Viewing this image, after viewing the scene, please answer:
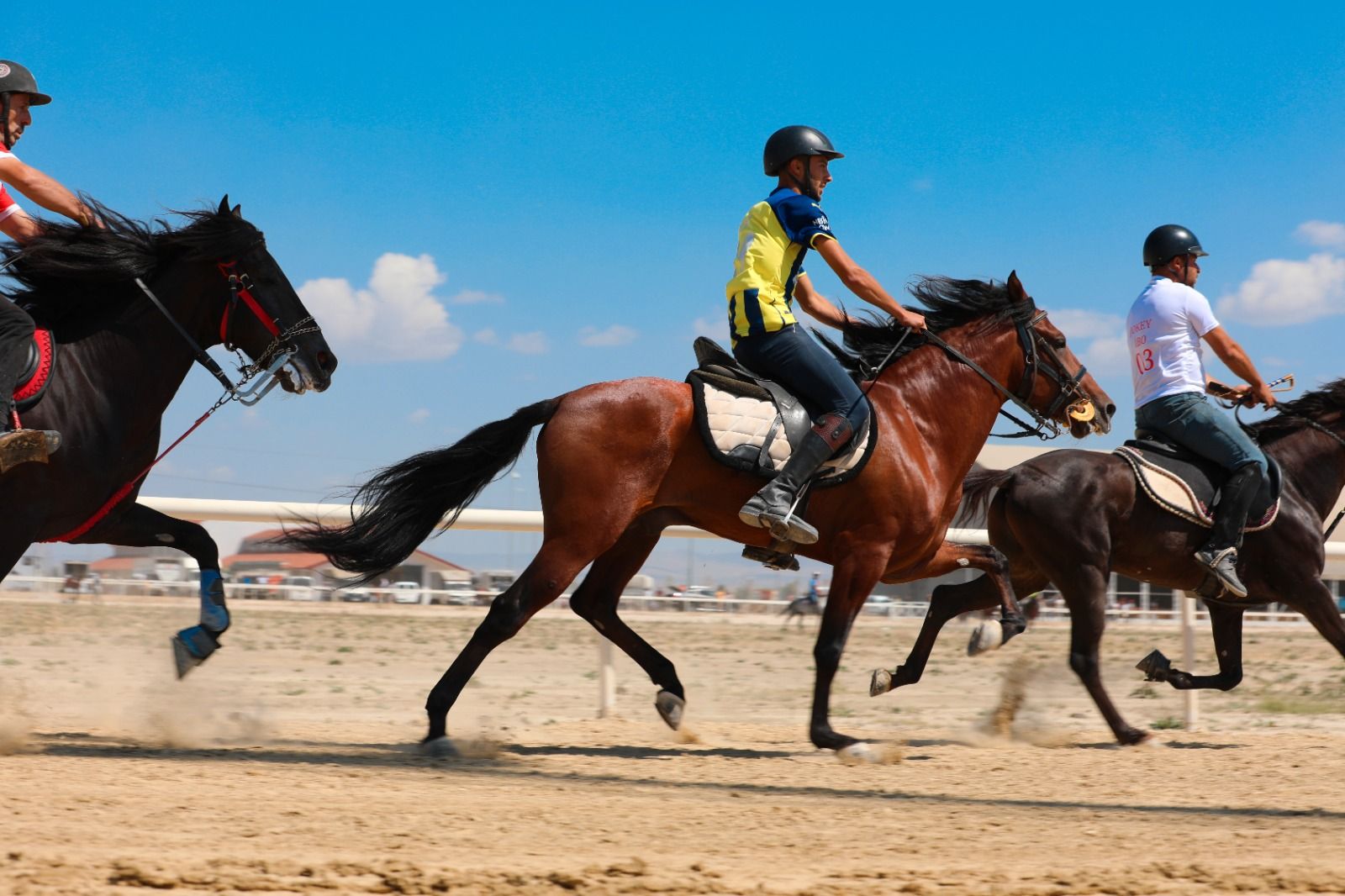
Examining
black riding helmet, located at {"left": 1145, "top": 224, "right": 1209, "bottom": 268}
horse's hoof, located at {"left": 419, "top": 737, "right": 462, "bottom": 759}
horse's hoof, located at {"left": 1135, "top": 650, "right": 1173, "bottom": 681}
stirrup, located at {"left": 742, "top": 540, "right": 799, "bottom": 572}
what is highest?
black riding helmet, located at {"left": 1145, "top": 224, "right": 1209, "bottom": 268}

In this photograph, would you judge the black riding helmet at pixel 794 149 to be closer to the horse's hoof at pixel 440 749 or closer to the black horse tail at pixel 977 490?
the black horse tail at pixel 977 490

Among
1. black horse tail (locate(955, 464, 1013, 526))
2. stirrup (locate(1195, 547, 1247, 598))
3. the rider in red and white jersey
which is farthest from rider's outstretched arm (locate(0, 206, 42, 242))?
stirrup (locate(1195, 547, 1247, 598))

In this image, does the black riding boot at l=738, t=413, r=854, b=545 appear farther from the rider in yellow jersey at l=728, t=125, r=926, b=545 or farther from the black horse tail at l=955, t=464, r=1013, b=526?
the black horse tail at l=955, t=464, r=1013, b=526

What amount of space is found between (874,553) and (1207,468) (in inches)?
90.5

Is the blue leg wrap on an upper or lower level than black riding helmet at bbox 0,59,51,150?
lower

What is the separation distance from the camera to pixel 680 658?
1156 centimetres

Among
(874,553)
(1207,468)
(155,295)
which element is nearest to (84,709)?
(155,295)

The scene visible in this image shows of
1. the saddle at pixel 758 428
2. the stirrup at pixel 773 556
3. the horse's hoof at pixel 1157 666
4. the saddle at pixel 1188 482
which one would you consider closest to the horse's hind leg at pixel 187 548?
the saddle at pixel 758 428

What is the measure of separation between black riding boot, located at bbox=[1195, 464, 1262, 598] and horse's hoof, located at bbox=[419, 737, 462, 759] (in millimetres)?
4231

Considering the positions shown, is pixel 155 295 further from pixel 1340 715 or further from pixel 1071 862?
pixel 1340 715

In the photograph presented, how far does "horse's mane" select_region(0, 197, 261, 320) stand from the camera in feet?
20.4

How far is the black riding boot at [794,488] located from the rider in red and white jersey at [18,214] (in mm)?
3181

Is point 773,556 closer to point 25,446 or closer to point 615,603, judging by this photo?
point 615,603

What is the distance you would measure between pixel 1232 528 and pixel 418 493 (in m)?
4.49
